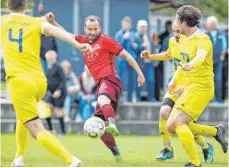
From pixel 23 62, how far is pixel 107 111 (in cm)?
210

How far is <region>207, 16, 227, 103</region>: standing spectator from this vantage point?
66.0ft

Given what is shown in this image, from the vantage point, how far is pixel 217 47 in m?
20.4

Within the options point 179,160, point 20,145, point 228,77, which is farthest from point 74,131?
point 20,145

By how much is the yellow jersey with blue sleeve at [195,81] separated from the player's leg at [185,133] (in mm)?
81

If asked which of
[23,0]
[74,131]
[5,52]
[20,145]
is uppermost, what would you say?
[23,0]

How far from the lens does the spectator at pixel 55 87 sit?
19109 millimetres

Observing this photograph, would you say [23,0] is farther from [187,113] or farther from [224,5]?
[224,5]

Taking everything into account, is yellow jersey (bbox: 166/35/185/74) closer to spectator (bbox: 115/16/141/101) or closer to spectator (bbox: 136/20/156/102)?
spectator (bbox: 115/16/141/101)

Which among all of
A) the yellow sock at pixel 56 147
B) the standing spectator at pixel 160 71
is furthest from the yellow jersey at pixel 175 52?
the standing spectator at pixel 160 71

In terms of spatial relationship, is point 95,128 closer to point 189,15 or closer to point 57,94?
point 189,15

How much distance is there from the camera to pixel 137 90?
21.1 meters

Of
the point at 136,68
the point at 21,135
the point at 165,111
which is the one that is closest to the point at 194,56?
the point at 136,68

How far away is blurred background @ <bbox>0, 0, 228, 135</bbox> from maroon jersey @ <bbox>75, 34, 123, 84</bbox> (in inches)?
271

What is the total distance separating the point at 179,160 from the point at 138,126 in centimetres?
744
